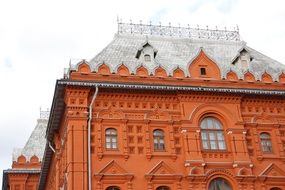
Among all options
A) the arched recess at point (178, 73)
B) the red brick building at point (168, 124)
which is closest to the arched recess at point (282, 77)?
the red brick building at point (168, 124)

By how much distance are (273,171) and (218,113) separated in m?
3.76

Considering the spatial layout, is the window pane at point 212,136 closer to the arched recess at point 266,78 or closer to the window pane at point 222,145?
the window pane at point 222,145

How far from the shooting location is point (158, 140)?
77.6ft

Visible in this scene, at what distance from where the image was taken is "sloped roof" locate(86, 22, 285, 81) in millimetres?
25578

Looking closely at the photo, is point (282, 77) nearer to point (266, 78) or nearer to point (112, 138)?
point (266, 78)

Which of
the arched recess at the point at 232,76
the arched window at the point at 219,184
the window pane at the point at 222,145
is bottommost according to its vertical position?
the arched window at the point at 219,184

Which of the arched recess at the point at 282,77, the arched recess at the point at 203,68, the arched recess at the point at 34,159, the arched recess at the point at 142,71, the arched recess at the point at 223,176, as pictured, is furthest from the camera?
the arched recess at the point at 34,159

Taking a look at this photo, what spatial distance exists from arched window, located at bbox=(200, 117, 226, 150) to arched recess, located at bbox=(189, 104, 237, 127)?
0.82ft

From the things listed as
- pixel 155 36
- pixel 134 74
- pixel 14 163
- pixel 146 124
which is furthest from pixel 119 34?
pixel 14 163

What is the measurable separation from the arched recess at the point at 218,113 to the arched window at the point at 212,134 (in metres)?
0.25

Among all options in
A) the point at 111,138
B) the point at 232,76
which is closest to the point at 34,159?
the point at 111,138

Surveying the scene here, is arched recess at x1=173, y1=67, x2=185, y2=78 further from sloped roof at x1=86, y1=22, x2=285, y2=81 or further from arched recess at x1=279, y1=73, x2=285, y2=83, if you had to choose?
arched recess at x1=279, y1=73, x2=285, y2=83

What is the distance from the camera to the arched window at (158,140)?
23.5 meters

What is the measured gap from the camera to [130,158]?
2277 centimetres
